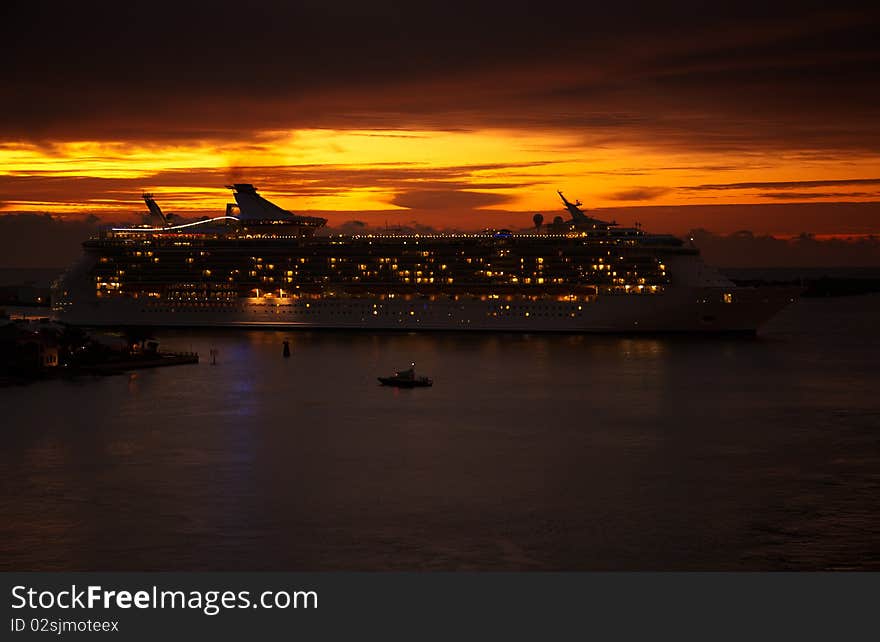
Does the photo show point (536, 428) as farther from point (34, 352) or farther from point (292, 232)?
point (292, 232)

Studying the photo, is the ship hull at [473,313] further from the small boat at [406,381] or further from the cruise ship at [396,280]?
the small boat at [406,381]

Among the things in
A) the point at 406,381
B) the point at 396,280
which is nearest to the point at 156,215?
the point at 396,280

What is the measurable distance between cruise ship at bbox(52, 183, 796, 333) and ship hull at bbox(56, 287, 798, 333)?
0.09m

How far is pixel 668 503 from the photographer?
28000 mm

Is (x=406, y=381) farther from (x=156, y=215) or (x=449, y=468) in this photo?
(x=156, y=215)

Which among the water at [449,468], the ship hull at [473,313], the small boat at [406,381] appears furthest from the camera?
the ship hull at [473,313]

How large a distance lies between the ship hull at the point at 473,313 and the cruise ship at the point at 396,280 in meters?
0.09

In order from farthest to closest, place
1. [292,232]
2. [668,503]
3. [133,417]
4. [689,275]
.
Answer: [292,232] < [689,275] < [133,417] < [668,503]

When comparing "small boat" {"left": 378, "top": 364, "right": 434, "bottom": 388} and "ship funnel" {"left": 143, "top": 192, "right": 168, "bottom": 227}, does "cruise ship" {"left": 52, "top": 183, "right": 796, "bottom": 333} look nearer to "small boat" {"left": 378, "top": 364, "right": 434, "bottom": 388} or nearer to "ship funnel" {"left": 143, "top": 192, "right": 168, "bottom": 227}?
"ship funnel" {"left": 143, "top": 192, "right": 168, "bottom": 227}

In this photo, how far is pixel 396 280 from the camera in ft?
277

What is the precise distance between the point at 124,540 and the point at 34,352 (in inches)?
1434

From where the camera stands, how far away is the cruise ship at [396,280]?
3004 inches

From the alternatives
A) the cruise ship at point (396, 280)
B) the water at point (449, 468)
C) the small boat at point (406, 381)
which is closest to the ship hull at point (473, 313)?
the cruise ship at point (396, 280)

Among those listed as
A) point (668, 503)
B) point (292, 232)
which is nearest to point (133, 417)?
point (668, 503)
